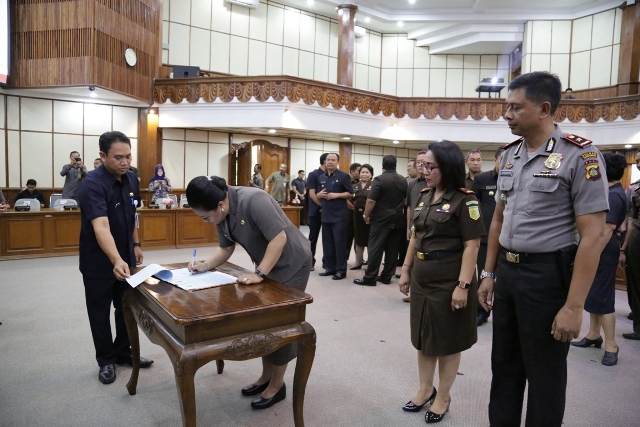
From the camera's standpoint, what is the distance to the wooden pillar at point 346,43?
1165 cm

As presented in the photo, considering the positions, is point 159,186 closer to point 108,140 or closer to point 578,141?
point 108,140

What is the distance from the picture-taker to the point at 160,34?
1004 cm

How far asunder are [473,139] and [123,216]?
10142 mm

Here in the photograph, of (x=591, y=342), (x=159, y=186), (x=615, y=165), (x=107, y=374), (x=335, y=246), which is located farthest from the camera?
(x=159, y=186)

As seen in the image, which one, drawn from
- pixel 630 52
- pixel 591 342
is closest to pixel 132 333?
pixel 591 342

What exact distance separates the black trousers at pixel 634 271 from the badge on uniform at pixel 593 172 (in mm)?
2332

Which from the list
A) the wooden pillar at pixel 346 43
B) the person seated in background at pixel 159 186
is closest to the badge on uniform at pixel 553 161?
the person seated in background at pixel 159 186

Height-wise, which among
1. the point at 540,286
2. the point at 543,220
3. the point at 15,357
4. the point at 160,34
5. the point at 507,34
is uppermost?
the point at 507,34

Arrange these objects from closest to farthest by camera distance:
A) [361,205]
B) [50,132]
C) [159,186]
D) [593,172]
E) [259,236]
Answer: [593,172], [259,236], [361,205], [159,186], [50,132]

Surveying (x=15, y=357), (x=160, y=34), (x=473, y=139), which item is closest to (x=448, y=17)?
(x=473, y=139)

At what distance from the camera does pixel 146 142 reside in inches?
399

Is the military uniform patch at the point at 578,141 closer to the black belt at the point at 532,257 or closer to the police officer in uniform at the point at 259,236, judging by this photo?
the black belt at the point at 532,257

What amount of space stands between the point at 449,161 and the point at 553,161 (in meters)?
0.54

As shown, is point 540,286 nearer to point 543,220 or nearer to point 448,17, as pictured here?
point 543,220
